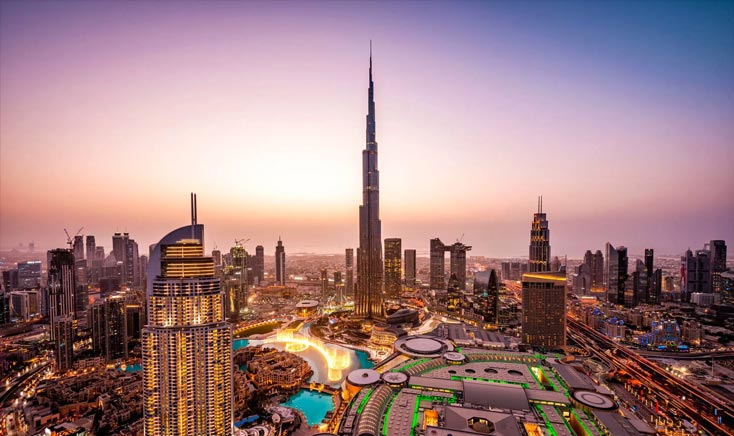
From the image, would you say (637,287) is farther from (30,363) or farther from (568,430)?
(30,363)

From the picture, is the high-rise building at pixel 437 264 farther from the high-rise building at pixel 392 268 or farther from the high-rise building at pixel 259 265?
the high-rise building at pixel 259 265

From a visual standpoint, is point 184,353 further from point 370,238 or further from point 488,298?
point 488,298

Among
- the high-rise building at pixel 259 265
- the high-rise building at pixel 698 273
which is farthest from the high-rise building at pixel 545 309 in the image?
the high-rise building at pixel 259 265

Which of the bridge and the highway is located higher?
the highway

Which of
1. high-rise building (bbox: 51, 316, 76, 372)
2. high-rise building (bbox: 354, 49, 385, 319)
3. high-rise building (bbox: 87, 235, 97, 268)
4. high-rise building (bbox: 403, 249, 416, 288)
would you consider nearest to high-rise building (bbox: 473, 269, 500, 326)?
high-rise building (bbox: 354, 49, 385, 319)

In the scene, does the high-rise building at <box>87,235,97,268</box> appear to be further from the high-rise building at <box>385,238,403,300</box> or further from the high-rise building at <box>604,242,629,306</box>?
the high-rise building at <box>604,242,629,306</box>

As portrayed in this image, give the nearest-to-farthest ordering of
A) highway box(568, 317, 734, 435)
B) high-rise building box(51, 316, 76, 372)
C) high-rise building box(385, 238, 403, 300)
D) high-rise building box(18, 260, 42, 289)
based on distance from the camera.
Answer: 1. highway box(568, 317, 734, 435)
2. high-rise building box(51, 316, 76, 372)
3. high-rise building box(18, 260, 42, 289)
4. high-rise building box(385, 238, 403, 300)
